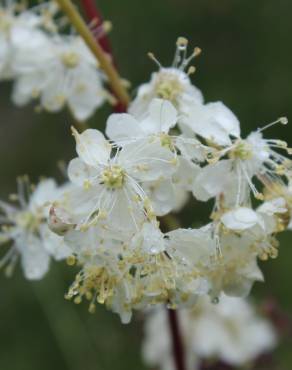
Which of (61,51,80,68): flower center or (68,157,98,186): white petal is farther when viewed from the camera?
(61,51,80,68): flower center

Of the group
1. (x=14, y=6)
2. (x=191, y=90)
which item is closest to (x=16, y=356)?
(x=14, y=6)

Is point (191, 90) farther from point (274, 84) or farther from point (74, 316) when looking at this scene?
point (274, 84)

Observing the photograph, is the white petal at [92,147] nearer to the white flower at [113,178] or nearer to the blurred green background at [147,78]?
the white flower at [113,178]

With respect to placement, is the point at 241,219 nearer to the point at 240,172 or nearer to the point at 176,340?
the point at 240,172

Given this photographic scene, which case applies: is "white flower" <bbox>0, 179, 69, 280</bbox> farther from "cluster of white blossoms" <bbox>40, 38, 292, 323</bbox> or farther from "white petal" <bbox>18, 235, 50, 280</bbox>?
"cluster of white blossoms" <bbox>40, 38, 292, 323</bbox>

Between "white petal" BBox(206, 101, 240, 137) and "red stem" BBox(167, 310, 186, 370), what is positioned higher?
"white petal" BBox(206, 101, 240, 137)

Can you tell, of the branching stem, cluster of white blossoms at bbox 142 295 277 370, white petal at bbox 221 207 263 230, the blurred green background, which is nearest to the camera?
white petal at bbox 221 207 263 230

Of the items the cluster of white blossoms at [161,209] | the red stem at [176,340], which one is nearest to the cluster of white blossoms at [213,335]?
the red stem at [176,340]

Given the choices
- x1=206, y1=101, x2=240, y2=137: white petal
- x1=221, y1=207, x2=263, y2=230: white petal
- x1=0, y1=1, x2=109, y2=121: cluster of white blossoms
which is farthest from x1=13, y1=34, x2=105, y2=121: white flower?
x1=221, y1=207, x2=263, y2=230: white petal
